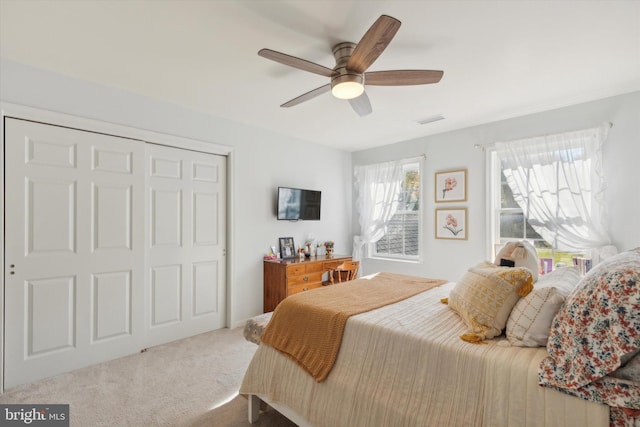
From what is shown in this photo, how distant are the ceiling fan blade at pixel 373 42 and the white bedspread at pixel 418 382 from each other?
158cm

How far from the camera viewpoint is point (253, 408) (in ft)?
6.59

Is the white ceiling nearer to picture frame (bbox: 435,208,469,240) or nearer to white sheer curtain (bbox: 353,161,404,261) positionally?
picture frame (bbox: 435,208,469,240)

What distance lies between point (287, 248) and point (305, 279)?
563 millimetres

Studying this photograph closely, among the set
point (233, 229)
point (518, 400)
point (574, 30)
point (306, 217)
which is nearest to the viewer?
point (518, 400)

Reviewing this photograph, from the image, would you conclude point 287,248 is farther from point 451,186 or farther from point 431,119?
point 431,119

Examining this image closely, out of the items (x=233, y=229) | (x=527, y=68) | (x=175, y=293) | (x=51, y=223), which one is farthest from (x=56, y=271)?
(x=527, y=68)

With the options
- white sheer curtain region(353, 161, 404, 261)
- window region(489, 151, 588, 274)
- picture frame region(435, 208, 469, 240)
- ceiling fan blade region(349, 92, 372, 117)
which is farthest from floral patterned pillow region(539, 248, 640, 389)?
white sheer curtain region(353, 161, 404, 261)

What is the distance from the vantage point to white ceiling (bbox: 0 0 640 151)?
185 centimetres

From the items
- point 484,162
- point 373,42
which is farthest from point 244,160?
point 484,162

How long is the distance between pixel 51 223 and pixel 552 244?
16.3ft

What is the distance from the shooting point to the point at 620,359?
1.04 meters

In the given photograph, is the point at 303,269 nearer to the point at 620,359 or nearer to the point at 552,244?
the point at 552,244

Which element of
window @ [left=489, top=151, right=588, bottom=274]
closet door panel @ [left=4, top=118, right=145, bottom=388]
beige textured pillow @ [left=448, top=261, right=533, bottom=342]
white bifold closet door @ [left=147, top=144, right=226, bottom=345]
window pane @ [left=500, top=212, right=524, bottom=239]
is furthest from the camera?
window pane @ [left=500, top=212, right=524, bottom=239]

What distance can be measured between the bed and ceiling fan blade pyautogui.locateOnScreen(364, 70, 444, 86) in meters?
1.50
